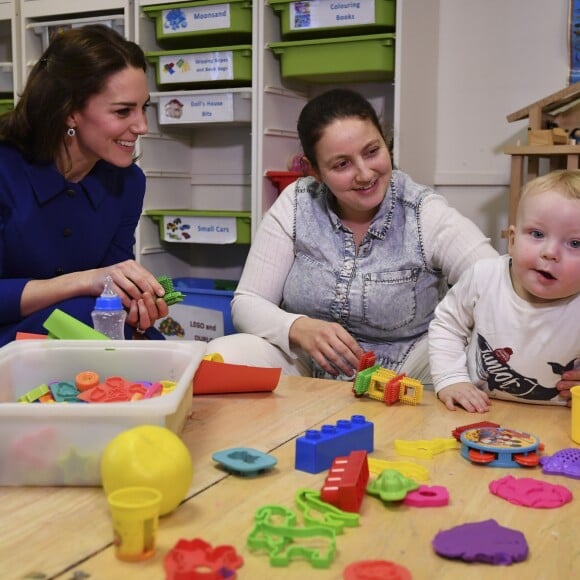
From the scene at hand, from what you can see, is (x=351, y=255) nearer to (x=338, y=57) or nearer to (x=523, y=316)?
(x=523, y=316)

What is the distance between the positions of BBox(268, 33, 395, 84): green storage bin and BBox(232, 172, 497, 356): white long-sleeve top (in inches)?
31.5

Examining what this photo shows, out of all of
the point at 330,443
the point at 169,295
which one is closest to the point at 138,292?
the point at 169,295

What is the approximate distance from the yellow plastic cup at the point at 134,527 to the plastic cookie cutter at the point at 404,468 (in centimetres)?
29

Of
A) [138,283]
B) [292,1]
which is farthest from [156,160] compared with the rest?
[138,283]

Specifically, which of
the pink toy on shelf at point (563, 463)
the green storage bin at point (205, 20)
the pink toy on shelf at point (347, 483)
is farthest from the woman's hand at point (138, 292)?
the green storage bin at point (205, 20)

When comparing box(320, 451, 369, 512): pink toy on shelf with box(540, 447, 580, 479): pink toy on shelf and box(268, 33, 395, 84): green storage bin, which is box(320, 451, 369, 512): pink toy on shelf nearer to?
box(540, 447, 580, 479): pink toy on shelf

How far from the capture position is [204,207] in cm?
317

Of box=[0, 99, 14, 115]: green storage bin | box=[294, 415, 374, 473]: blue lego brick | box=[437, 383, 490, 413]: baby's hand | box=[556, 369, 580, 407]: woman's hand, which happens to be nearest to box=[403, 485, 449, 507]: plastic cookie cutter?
box=[294, 415, 374, 473]: blue lego brick

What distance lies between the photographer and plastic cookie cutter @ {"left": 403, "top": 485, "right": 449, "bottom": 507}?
0.75m

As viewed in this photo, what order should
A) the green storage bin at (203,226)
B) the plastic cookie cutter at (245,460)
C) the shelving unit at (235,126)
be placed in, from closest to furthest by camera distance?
the plastic cookie cutter at (245,460) < the shelving unit at (235,126) < the green storage bin at (203,226)

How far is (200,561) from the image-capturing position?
1.99 feet

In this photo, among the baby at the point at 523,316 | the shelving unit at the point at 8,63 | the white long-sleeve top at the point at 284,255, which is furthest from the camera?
the shelving unit at the point at 8,63

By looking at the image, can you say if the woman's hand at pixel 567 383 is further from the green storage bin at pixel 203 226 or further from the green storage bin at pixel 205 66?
the green storage bin at pixel 205 66

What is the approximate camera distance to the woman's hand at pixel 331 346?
4.64 ft
